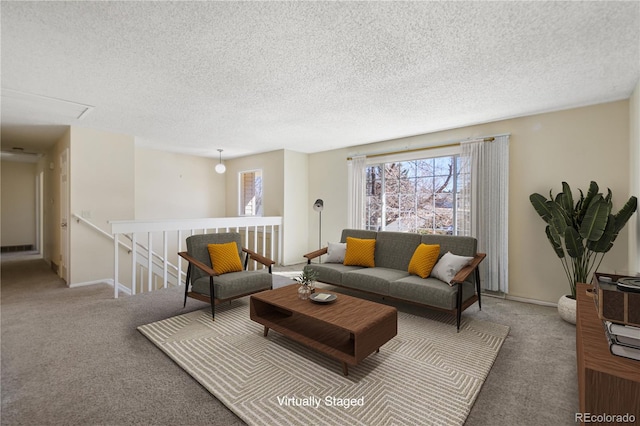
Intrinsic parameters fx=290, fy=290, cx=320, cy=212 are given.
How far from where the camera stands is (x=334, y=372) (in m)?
2.27

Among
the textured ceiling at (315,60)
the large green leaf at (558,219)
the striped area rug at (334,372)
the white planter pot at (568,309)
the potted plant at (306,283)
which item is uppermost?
the textured ceiling at (315,60)

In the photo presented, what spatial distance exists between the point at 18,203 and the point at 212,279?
28.9 feet

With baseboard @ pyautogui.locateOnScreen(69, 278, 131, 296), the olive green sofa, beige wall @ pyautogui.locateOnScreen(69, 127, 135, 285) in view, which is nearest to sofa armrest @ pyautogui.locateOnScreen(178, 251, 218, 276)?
the olive green sofa

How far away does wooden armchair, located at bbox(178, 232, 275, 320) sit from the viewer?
3.26m

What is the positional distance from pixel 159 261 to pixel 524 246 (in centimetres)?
616

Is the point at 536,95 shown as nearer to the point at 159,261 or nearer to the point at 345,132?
the point at 345,132

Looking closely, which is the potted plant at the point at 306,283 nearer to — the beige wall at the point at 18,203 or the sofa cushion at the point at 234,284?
the sofa cushion at the point at 234,284

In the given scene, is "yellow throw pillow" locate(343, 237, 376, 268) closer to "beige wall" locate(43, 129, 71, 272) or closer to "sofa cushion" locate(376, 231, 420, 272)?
"sofa cushion" locate(376, 231, 420, 272)

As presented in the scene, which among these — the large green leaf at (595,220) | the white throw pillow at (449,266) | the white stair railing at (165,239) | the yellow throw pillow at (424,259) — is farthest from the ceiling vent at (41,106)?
the large green leaf at (595,220)

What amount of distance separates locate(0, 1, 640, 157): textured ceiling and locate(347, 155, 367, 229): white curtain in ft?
5.20

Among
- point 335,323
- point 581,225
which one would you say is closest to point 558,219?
point 581,225

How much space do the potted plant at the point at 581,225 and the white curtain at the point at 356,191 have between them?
2.81 m

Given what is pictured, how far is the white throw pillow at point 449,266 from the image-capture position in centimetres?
324

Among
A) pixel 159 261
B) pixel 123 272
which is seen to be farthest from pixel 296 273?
pixel 123 272
